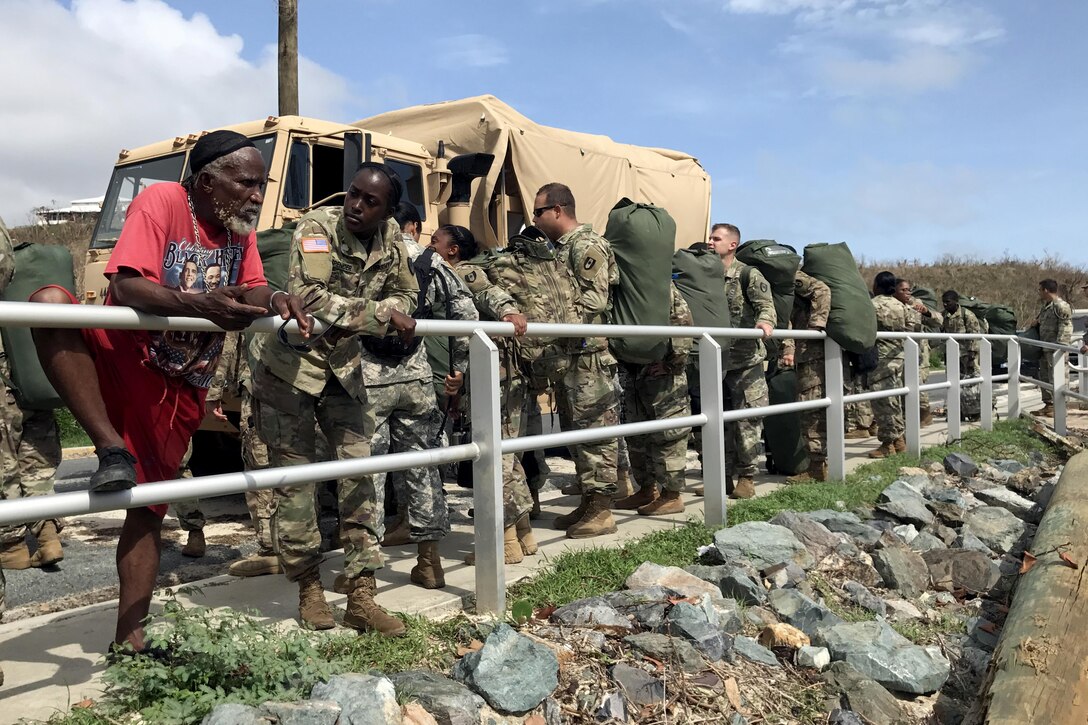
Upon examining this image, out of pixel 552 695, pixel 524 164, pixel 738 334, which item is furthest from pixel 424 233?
pixel 552 695

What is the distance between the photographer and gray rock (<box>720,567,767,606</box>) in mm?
3855

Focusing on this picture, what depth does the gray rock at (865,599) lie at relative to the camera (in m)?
4.16

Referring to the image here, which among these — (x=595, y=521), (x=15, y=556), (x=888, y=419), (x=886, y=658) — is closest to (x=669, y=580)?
(x=886, y=658)

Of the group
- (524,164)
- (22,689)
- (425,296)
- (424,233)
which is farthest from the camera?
(524,164)

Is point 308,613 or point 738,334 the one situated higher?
point 738,334

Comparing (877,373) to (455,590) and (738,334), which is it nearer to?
(738,334)

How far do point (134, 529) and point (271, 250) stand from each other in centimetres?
243

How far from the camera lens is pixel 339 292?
11.5 feet

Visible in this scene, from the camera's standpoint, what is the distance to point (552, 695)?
2.88 metres

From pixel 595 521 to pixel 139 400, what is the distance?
9.16ft

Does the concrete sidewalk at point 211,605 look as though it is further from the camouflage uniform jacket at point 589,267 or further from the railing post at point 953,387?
the railing post at point 953,387

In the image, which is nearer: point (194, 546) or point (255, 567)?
point (255, 567)

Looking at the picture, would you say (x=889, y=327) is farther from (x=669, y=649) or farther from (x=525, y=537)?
(x=669, y=649)

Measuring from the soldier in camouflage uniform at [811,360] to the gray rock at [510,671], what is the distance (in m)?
4.09
